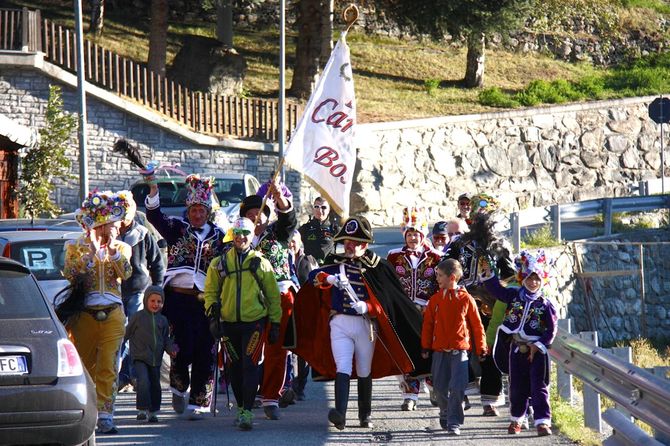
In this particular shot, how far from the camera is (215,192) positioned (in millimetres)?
21703

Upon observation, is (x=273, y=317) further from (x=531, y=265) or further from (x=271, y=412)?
(x=531, y=265)

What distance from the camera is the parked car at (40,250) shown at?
12.4 meters

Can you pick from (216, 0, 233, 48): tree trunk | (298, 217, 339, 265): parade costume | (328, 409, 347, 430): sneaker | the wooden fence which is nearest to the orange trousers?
(328, 409, 347, 430): sneaker

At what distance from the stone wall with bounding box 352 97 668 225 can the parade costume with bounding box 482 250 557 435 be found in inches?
848

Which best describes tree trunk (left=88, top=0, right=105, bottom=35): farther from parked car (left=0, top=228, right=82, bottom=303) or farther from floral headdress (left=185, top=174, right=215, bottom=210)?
floral headdress (left=185, top=174, right=215, bottom=210)

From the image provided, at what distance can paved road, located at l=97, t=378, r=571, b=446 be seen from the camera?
1006 cm

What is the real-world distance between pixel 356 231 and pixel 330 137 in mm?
1242

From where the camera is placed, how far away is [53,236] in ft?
41.7

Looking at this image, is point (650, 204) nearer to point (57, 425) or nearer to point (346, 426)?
point (346, 426)

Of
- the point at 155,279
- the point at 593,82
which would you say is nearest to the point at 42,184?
the point at 155,279

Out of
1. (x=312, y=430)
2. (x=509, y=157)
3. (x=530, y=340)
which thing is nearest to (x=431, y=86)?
(x=509, y=157)

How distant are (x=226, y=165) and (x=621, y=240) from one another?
32.6ft

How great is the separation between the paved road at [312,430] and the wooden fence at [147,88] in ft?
63.2

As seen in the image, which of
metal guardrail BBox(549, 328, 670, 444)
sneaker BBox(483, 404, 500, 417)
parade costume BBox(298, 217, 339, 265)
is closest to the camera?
metal guardrail BBox(549, 328, 670, 444)
